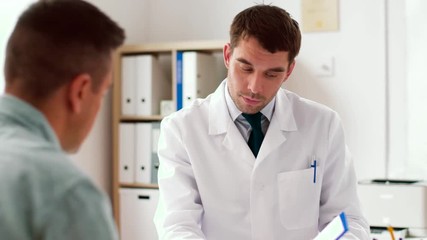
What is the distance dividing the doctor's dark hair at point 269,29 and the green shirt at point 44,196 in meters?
1.06

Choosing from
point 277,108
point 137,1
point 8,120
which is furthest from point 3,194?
point 137,1

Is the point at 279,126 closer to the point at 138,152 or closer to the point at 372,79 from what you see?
the point at 372,79

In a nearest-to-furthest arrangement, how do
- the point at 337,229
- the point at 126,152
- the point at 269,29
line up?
the point at 337,229
the point at 269,29
the point at 126,152

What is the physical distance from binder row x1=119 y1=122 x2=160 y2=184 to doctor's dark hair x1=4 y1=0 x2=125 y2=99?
2802 millimetres

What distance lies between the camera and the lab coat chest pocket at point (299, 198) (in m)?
1.96

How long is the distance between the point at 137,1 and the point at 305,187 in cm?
246

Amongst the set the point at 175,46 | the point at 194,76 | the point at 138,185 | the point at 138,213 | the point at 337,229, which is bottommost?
the point at 138,213

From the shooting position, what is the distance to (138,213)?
388 cm

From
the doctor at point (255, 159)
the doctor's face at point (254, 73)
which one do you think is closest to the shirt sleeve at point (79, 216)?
the doctor at point (255, 159)

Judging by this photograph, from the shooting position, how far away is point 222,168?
6.54 feet

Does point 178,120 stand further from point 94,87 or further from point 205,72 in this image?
point 205,72

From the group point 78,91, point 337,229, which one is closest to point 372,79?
point 337,229

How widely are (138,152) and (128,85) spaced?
1.24 ft

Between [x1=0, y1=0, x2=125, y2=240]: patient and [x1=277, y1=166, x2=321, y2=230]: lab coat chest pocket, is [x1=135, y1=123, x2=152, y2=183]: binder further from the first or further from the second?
[x1=0, y1=0, x2=125, y2=240]: patient
